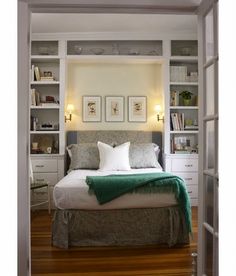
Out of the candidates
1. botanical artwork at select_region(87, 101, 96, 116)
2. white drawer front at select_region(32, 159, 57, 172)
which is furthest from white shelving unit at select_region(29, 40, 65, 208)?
botanical artwork at select_region(87, 101, 96, 116)

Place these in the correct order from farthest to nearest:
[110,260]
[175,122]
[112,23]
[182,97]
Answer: [182,97] < [175,122] < [112,23] < [110,260]

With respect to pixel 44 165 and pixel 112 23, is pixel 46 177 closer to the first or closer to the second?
pixel 44 165

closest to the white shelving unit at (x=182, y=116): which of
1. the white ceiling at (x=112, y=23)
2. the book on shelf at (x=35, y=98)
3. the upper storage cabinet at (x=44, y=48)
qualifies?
the white ceiling at (x=112, y=23)

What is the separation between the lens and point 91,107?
5.90m

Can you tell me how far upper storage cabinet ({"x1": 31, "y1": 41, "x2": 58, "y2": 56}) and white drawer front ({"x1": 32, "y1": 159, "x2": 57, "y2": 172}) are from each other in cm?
188

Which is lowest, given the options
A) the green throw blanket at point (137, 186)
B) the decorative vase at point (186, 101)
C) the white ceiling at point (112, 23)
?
the green throw blanket at point (137, 186)

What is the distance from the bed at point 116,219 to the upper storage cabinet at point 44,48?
288 centimetres

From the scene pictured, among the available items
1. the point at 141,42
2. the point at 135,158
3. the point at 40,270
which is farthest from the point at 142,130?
the point at 40,270

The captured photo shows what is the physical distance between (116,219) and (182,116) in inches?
109

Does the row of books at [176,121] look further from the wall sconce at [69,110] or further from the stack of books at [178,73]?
the wall sconce at [69,110]

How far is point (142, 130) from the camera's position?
594 cm

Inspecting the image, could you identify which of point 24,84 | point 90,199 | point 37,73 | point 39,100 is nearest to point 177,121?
point 39,100

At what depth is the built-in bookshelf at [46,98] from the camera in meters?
5.51
